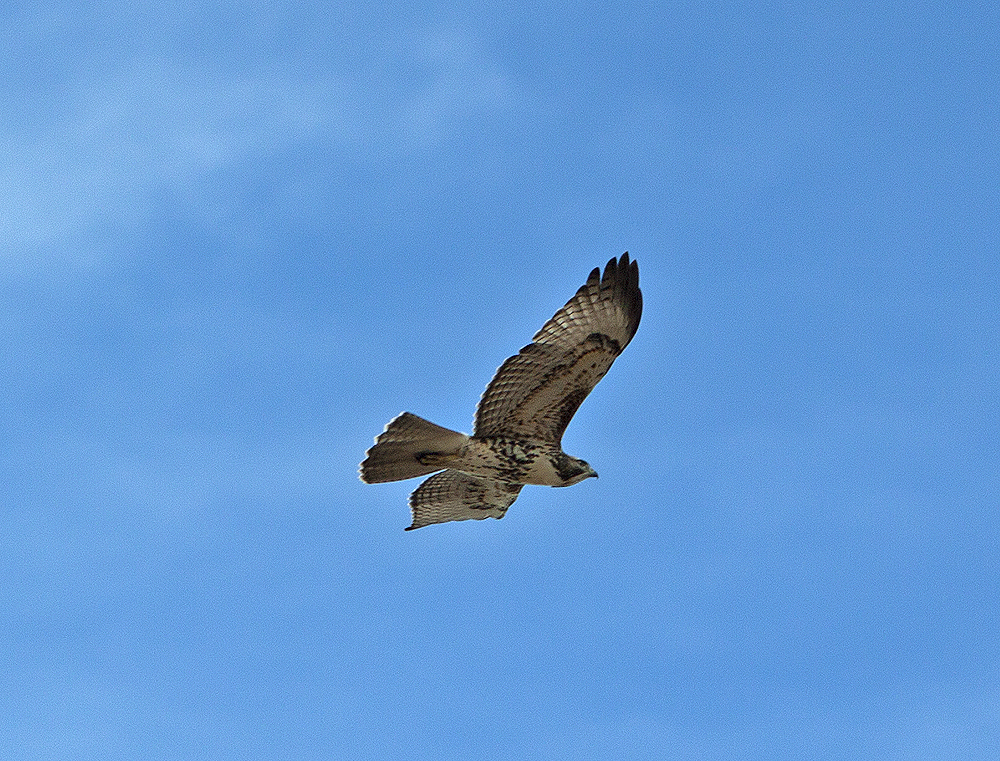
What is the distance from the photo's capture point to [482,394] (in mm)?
13836

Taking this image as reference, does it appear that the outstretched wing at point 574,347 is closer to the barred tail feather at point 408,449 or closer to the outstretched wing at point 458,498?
the barred tail feather at point 408,449

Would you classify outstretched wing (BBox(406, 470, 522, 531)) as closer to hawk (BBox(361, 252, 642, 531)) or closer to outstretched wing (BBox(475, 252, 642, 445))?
hawk (BBox(361, 252, 642, 531))

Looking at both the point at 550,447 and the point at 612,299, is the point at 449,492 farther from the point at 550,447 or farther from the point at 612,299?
the point at 612,299

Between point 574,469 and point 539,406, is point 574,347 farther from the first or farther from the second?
point 574,469

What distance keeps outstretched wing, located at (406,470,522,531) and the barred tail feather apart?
3.95 ft

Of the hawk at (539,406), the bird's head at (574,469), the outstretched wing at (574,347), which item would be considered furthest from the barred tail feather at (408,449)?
the bird's head at (574,469)

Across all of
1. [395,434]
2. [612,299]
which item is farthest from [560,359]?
[395,434]

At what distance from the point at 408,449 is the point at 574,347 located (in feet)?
6.02

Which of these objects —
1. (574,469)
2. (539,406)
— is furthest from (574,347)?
(574,469)

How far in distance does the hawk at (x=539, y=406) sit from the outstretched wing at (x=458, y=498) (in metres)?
0.92

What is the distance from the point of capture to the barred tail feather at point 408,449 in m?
13.5

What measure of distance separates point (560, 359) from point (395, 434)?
1705 mm

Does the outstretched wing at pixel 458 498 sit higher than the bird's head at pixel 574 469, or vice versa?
the outstretched wing at pixel 458 498

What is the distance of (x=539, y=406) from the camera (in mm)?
13953
